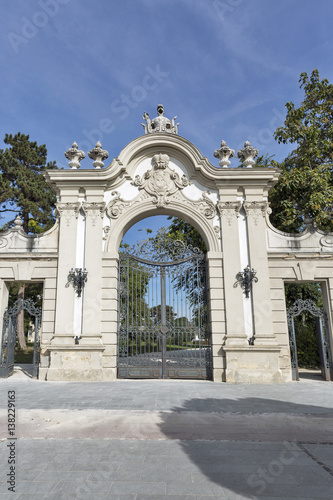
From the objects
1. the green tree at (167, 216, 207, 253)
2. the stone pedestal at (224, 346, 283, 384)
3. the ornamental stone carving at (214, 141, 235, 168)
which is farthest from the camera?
the green tree at (167, 216, 207, 253)

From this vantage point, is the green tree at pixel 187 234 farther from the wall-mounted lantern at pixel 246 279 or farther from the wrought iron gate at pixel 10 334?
the wrought iron gate at pixel 10 334

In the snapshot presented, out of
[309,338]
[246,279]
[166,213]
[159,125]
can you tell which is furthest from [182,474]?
[309,338]

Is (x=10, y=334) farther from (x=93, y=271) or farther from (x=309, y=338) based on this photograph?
(x=309, y=338)

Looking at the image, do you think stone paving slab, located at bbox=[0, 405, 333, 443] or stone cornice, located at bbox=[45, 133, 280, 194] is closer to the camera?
stone paving slab, located at bbox=[0, 405, 333, 443]

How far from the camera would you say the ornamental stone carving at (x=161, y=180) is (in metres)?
11.1

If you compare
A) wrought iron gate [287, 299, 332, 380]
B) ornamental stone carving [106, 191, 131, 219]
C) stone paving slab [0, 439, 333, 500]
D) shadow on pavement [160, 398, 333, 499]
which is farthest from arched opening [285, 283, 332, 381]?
stone paving slab [0, 439, 333, 500]

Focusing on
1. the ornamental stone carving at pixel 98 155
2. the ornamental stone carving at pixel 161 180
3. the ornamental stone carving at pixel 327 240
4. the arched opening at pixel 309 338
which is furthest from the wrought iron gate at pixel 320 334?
the ornamental stone carving at pixel 98 155

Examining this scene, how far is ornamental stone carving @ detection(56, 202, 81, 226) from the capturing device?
10727 millimetres

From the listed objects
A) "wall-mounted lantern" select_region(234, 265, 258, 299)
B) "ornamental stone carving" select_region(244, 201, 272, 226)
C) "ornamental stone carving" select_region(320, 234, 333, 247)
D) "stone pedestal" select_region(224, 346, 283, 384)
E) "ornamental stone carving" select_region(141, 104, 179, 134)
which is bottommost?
"stone pedestal" select_region(224, 346, 283, 384)

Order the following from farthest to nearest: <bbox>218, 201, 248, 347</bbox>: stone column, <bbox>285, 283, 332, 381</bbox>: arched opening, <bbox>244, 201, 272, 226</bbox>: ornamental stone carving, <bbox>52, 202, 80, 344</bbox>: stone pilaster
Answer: <bbox>244, 201, 272, 226</bbox>: ornamental stone carving
<bbox>285, 283, 332, 381</bbox>: arched opening
<bbox>52, 202, 80, 344</bbox>: stone pilaster
<bbox>218, 201, 248, 347</bbox>: stone column

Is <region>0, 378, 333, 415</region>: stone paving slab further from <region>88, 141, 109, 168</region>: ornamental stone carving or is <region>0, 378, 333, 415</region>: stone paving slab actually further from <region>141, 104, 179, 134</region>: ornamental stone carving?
<region>141, 104, 179, 134</region>: ornamental stone carving

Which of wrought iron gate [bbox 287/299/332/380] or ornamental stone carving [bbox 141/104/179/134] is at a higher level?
ornamental stone carving [bbox 141/104/179/134]

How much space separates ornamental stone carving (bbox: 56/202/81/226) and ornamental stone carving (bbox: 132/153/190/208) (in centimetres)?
204

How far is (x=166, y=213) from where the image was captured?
11305mm
